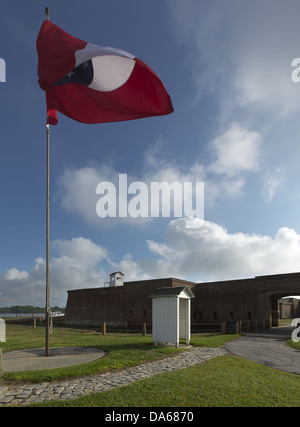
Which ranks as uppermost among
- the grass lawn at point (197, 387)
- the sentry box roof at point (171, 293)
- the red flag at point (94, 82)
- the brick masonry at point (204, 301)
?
the red flag at point (94, 82)

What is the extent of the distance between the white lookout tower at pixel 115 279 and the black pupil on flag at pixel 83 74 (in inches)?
1452

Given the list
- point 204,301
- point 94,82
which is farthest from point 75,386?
point 204,301

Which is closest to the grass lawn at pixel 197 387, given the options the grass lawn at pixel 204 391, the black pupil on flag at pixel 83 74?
the grass lawn at pixel 204 391

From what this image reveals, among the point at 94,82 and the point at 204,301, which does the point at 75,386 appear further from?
the point at 204,301

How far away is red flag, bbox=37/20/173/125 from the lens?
345 inches

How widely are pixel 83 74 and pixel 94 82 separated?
1.40 ft

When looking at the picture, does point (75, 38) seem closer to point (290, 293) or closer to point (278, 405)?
point (278, 405)

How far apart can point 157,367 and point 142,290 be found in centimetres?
2752

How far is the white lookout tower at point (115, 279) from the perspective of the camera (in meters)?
43.3

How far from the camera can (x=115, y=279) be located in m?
43.5

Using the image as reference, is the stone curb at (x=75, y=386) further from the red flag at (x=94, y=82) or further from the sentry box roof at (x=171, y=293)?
the red flag at (x=94, y=82)

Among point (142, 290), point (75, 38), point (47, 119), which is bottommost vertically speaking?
point (142, 290)

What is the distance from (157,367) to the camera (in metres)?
9.33

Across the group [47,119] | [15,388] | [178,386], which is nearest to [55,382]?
[15,388]
